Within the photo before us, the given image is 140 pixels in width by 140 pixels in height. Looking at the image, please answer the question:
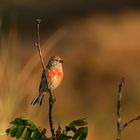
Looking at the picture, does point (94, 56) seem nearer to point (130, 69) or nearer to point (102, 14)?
point (130, 69)

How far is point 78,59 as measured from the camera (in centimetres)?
1784

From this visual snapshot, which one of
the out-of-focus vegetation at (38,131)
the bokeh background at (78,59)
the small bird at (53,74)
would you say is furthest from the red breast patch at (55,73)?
the out-of-focus vegetation at (38,131)

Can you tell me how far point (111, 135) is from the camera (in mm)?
10633

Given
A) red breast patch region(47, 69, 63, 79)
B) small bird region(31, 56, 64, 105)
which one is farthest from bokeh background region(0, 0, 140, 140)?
red breast patch region(47, 69, 63, 79)

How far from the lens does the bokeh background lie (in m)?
6.52

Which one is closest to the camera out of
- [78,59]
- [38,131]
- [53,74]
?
[38,131]

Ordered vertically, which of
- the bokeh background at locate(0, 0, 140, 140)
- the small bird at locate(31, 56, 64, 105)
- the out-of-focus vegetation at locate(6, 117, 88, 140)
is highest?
the bokeh background at locate(0, 0, 140, 140)

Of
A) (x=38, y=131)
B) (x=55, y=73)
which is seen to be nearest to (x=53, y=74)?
(x=55, y=73)

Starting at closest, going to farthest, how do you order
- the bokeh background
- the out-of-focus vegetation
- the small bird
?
the out-of-focus vegetation, the small bird, the bokeh background

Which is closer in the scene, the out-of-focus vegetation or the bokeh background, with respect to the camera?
the out-of-focus vegetation

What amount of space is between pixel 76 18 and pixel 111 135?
44.9 ft

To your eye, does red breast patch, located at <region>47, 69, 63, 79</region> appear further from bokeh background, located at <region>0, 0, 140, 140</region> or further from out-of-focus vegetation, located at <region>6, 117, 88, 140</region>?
out-of-focus vegetation, located at <region>6, 117, 88, 140</region>

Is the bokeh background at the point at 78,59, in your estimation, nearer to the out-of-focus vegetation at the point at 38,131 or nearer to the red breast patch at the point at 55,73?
the red breast patch at the point at 55,73

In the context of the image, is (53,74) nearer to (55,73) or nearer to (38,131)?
(55,73)
